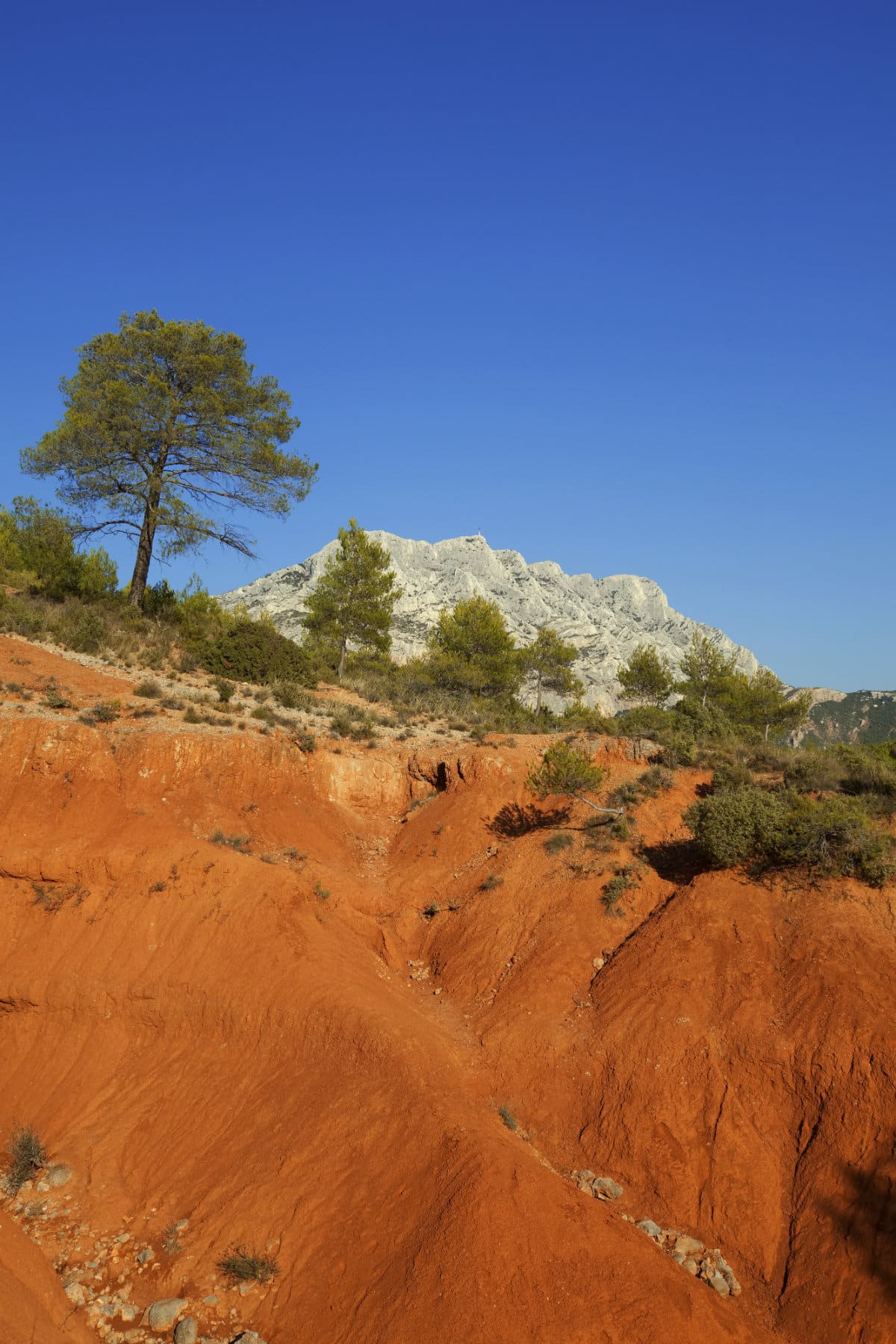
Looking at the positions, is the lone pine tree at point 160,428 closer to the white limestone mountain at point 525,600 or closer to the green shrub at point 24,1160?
the green shrub at point 24,1160

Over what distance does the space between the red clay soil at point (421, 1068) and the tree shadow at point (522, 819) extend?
1.79 feet

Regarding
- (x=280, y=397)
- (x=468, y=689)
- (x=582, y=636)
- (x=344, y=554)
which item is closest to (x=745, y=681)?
(x=468, y=689)

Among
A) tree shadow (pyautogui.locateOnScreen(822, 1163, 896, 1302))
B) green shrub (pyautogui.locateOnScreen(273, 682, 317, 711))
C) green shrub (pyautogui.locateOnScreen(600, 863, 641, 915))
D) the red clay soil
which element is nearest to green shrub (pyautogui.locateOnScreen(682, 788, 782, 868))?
the red clay soil

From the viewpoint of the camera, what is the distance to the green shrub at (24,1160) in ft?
33.7

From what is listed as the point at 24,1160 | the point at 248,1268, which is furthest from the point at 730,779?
the point at 24,1160

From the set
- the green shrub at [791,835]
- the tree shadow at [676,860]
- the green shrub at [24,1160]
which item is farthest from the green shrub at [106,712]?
the green shrub at [791,835]

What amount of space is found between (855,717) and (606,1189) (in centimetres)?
13160

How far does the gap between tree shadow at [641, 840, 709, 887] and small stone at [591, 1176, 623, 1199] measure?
19.4ft

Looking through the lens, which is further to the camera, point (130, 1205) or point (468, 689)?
point (468, 689)

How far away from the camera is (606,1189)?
1008cm

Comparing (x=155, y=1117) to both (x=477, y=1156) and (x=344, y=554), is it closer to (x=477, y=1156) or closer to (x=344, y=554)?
(x=477, y=1156)

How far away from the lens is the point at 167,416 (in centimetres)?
2580

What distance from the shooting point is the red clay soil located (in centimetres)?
836

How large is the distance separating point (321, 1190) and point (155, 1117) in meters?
3.33
